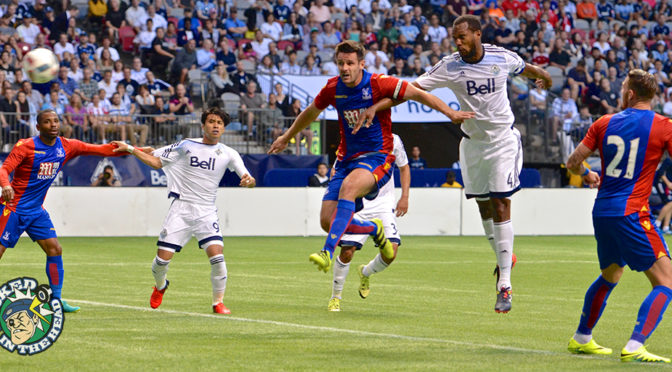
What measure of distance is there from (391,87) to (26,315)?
4161mm

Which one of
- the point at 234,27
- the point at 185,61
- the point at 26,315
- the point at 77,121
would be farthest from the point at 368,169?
the point at 234,27

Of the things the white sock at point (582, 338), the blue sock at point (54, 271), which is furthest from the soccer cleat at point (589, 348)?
the blue sock at point (54, 271)

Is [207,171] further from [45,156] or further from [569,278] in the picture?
[569,278]

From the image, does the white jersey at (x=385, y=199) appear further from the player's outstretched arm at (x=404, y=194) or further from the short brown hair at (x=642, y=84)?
the short brown hair at (x=642, y=84)

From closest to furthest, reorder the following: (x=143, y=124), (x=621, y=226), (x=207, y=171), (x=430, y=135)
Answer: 1. (x=621, y=226)
2. (x=207, y=171)
3. (x=143, y=124)
4. (x=430, y=135)

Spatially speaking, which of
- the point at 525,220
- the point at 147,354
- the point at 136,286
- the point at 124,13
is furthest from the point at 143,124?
the point at 147,354

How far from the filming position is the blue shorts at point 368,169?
33.2ft

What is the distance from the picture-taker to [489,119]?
10594 millimetres

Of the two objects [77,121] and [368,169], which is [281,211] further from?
[368,169]

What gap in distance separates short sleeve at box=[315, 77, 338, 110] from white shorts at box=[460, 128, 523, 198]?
1.47 m

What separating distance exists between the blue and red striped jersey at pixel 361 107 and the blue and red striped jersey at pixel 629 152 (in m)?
2.62

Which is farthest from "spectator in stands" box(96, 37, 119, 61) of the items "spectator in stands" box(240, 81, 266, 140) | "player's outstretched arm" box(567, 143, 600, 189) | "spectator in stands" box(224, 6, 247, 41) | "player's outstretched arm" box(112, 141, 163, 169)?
"player's outstretched arm" box(567, 143, 600, 189)

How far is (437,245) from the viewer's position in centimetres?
2261

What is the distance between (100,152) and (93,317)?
1682 mm
